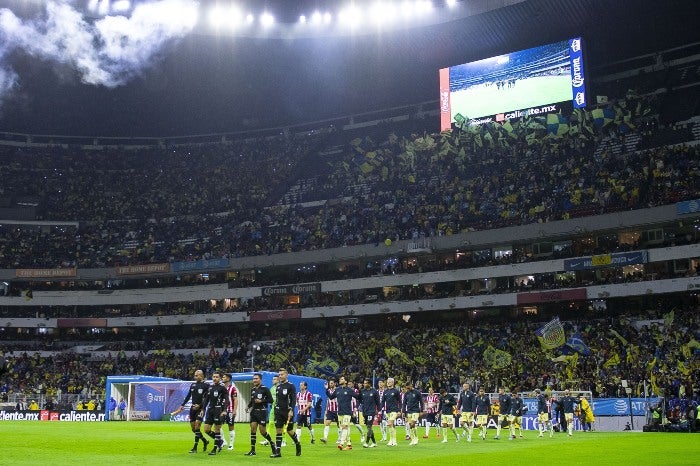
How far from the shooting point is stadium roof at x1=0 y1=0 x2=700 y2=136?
6125cm

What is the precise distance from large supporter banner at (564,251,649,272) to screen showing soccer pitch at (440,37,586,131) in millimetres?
13206

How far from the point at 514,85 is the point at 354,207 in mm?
20513

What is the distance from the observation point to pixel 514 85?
227 feet

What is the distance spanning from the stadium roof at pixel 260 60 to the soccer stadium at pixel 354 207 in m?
0.37

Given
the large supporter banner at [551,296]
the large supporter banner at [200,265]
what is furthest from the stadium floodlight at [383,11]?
the large supporter banner at [200,265]

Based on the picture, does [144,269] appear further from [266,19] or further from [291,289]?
[266,19]

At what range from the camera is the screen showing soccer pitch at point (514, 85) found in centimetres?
6638

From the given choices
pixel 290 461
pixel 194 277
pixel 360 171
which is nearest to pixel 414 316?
pixel 360 171

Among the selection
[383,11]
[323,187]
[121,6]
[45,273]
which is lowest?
[45,273]

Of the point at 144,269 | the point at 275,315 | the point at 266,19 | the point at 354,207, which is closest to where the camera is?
the point at 266,19

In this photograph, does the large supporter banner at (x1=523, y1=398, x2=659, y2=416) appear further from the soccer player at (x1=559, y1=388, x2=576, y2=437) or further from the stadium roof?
the stadium roof

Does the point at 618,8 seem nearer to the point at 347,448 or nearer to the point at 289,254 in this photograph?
the point at 289,254

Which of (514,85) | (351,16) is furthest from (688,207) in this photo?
(351,16)

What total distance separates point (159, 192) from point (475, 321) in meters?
42.0
